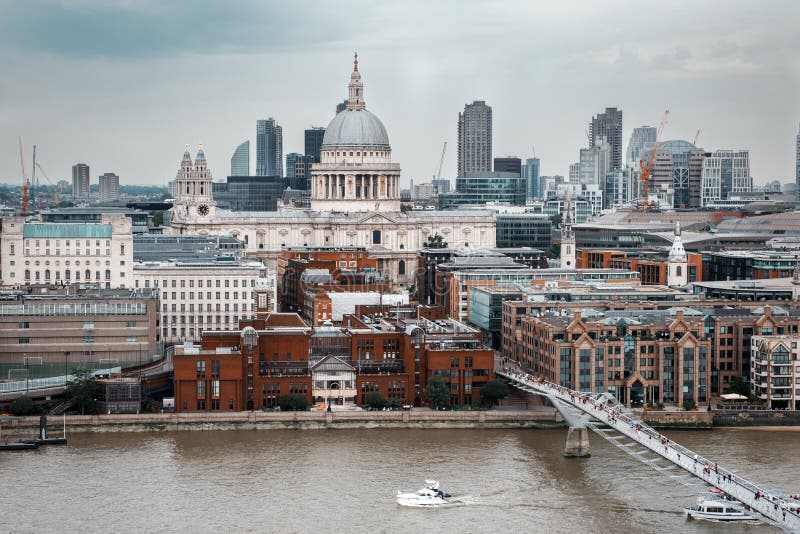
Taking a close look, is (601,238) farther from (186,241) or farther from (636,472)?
(636,472)

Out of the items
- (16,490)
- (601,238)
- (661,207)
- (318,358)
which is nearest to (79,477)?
(16,490)

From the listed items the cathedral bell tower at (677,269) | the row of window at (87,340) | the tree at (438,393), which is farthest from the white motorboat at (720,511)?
the cathedral bell tower at (677,269)

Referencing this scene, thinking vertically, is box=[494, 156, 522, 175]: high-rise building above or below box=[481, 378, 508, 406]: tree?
above

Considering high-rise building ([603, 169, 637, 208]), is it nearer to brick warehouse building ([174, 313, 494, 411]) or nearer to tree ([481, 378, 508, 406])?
brick warehouse building ([174, 313, 494, 411])

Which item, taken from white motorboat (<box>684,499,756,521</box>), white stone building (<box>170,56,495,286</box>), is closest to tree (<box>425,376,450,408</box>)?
white motorboat (<box>684,499,756,521</box>)

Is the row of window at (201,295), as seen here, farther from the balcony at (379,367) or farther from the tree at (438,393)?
the tree at (438,393)

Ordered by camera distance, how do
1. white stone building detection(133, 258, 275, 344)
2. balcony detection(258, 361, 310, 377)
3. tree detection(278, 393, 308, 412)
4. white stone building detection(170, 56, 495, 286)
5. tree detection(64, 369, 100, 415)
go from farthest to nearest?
white stone building detection(170, 56, 495, 286) → white stone building detection(133, 258, 275, 344) → balcony detection(258, 361, 310, 377) → tree detection(278, 393, 308, 412) → tree detection(64, 369, 100, 415)
